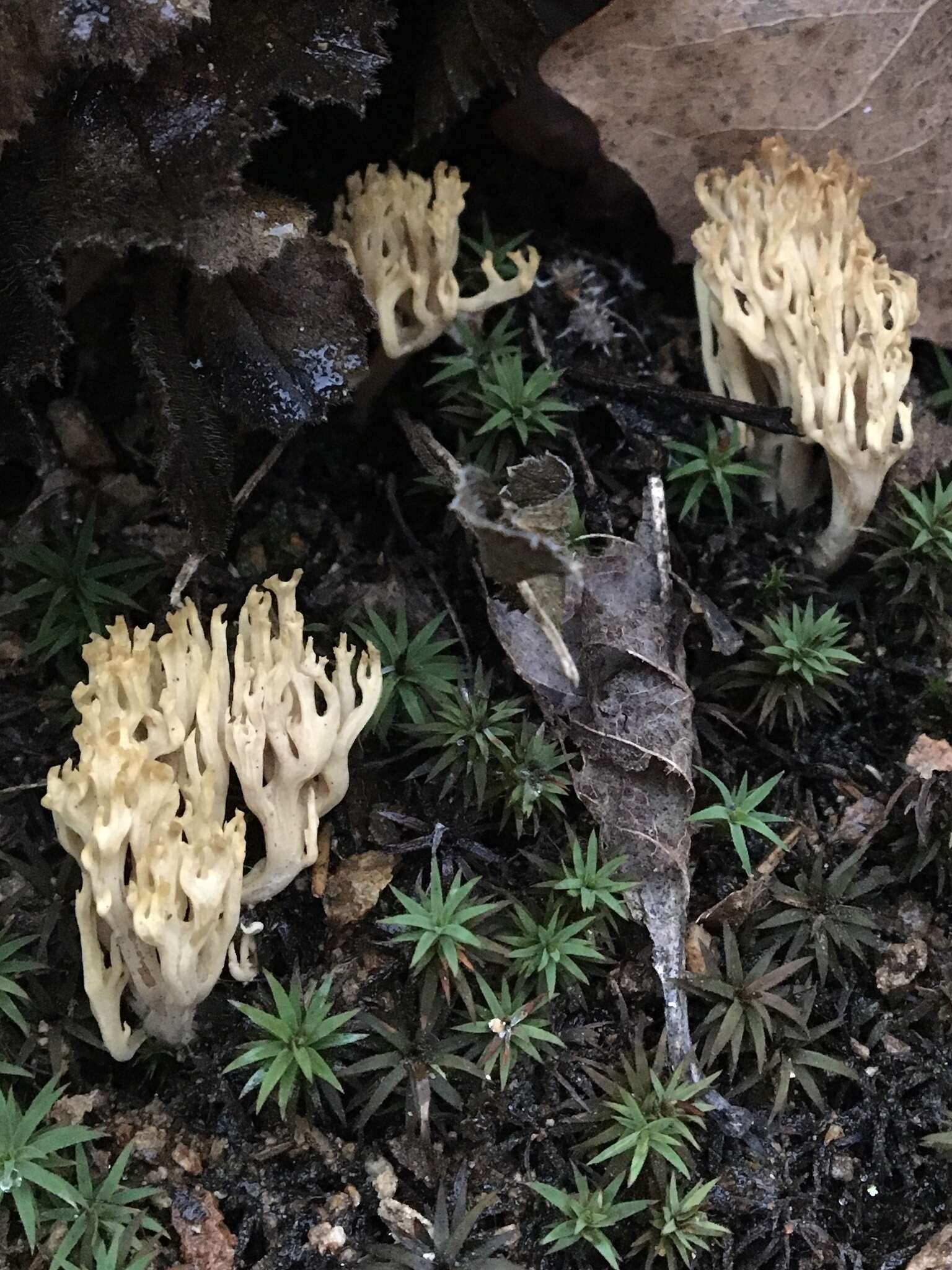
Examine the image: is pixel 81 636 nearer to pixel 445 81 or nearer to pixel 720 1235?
pixel 445 81

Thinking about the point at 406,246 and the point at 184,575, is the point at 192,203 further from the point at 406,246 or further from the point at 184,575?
the point at 184,575

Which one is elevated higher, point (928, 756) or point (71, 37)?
point (71, 37)

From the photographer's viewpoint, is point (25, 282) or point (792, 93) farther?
point (792, 93)

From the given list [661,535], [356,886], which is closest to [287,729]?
[356,886]

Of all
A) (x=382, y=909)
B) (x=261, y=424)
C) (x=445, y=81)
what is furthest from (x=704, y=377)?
(x=382, y=909)

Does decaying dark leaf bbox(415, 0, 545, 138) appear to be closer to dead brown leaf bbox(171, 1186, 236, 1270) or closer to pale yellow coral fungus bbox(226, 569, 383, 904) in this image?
pale yellow coral fungus bbox(226, 569, 383, 904)

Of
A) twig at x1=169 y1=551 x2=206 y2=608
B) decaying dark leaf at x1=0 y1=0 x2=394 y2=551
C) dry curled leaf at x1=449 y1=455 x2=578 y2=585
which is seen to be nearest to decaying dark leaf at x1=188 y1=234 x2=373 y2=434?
decaying dark leaf at x1=0 y1=0 x2=394 y2=551
